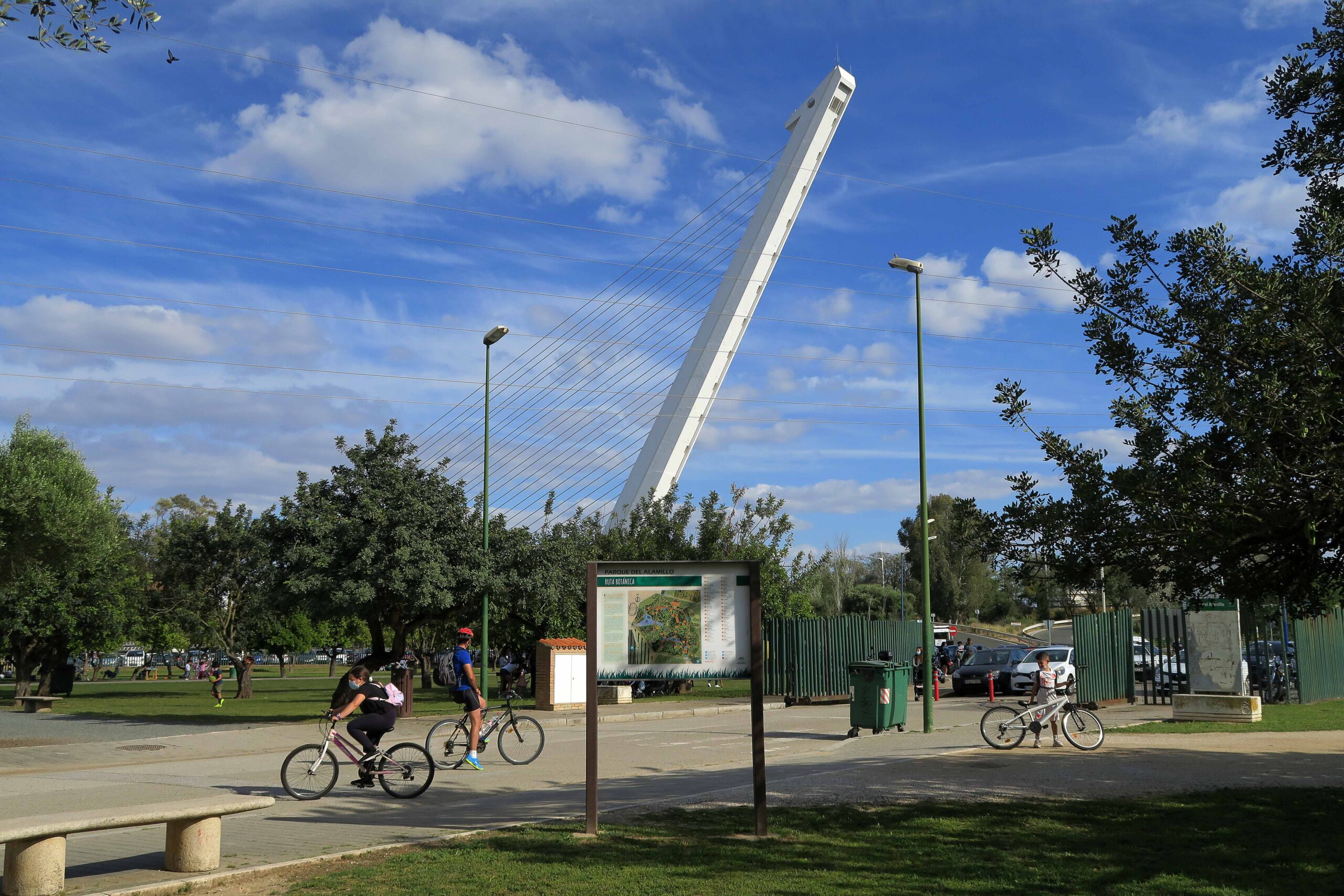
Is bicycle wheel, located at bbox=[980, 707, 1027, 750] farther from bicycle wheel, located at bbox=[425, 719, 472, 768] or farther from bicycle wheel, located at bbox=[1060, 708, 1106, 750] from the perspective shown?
bicycle wheel, located at bbox=[425, 719, 472, 768]

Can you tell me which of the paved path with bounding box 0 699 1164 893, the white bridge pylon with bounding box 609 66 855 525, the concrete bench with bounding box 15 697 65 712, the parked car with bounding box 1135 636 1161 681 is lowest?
the concrete bench with bounding box 15 697 65 712

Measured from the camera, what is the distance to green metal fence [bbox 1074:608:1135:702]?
25578 millimetres

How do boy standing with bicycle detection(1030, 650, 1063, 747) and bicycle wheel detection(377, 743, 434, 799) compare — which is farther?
boy standing with bicycle detection(1030, 650, 1063, 747)

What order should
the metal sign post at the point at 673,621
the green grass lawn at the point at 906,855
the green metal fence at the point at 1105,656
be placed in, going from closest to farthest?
the green grass lawn at the point at 906,855
the metal sign post at the point at 673,621
the green metal fence at the point at 1105,656

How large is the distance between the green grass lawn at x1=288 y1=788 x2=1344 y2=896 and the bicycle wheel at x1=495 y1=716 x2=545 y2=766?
18.0ft

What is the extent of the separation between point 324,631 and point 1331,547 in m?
73.7

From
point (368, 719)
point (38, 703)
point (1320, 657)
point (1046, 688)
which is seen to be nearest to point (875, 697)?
point (1046, 688)

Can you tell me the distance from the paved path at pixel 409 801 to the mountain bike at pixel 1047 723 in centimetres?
47

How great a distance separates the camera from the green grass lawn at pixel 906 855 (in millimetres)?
6969

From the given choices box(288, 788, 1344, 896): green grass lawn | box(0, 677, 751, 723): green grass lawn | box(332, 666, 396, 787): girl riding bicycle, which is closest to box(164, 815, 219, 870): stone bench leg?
box(288, 788, 1344, 896): green grass lawn

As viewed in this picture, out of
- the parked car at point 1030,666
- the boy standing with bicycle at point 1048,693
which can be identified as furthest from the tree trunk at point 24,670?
the boy standing with bicycle at point 1048,693

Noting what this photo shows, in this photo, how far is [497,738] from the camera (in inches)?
591

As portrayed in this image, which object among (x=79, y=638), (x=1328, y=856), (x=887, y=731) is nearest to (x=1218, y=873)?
(x=1328, y=856)

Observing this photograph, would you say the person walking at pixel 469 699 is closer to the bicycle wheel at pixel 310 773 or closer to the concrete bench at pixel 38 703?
the bicycle wheel at pixel 310 773
